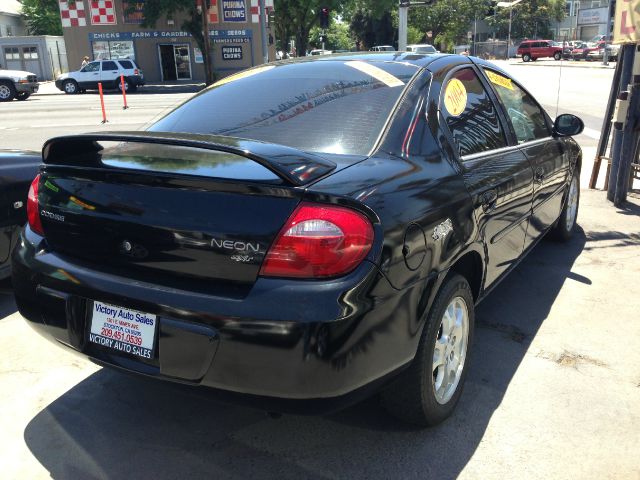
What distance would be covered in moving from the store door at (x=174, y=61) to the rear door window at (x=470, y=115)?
34170 millimetres

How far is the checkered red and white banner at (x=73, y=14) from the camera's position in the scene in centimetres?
3353

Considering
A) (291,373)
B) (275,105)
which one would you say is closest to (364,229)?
(291,373)

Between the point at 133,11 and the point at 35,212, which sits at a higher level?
the point at 133,11

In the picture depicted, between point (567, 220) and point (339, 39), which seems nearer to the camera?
point (567, 220)

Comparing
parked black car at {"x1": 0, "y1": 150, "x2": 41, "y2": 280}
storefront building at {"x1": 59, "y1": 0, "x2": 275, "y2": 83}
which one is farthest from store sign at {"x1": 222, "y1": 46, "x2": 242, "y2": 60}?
parked black car at {"x1": 0, "y1": 150, "x2": 41, "y2": 280}

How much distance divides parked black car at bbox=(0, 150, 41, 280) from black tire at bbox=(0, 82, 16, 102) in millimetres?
22042

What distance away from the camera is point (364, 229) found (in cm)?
210

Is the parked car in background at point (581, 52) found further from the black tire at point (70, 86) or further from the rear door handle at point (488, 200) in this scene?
the rear door handle at point (488, 200)

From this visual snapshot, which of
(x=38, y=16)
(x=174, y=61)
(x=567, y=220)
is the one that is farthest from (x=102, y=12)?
(x=567, y=220)

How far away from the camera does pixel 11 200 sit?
4051 millimetres

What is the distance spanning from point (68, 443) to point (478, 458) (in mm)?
1751

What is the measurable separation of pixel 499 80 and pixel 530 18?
79778 mm

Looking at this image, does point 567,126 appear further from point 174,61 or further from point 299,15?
point 299,15

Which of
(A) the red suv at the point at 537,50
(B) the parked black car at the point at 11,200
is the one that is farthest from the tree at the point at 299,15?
(B) the parked black car at the point at 11,200
